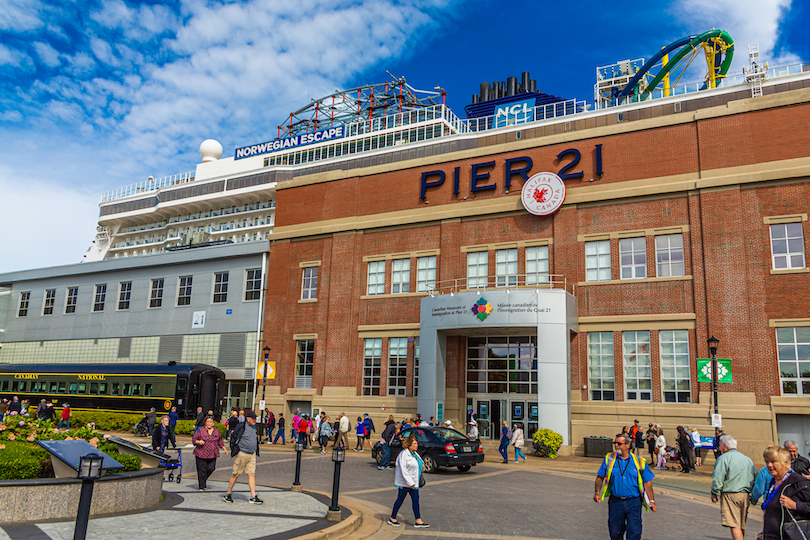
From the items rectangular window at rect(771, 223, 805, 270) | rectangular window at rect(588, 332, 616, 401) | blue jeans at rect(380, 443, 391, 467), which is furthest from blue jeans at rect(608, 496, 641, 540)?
rectangular window at rect(771, 223, 805, 270)

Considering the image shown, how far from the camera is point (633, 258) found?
97.1 feet

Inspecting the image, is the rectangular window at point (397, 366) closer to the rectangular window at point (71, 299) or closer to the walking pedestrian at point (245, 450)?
the walking pedestrian at point (245, 450)

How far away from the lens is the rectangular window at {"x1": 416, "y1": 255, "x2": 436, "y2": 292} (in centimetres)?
3434

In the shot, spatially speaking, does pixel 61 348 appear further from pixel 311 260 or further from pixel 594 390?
pixel 594 390

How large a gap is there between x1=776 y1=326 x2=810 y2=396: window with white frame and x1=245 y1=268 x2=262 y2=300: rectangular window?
28627 mm

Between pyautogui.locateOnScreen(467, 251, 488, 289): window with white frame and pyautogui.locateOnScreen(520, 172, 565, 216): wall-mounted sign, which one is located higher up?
pyautogui.locateOnScreen(520, 172, 565, 216): wall-mounted sign

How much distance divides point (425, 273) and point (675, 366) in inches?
522

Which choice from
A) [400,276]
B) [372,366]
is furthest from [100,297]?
[400,276]

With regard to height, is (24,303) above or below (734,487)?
above

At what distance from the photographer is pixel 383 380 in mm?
34344

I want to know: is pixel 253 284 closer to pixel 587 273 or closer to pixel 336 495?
pixel 587 273

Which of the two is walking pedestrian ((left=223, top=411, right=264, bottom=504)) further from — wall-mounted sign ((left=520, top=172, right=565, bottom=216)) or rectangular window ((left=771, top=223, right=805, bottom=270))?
rectangular window ((left=771, top=223, right=805, bottom=270))

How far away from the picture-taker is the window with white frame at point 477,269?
108ft

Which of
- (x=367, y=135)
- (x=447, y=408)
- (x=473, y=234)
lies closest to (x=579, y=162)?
(x=473, y=234)
